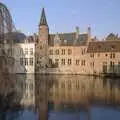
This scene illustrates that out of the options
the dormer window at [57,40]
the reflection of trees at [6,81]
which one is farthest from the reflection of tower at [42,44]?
the reflection of trees at [6,81]

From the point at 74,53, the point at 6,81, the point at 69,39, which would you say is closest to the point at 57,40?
the point at 69,39

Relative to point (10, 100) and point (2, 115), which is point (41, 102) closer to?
point (10, 100)

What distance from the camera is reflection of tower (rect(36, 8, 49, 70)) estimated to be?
63.5m

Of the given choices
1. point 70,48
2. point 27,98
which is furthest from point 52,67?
point 27,98

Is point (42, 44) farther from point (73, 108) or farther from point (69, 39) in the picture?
point (73, 108)

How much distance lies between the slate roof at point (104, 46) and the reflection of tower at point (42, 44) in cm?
972

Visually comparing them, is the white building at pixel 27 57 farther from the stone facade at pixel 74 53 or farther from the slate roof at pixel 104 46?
the slate roof at pixel 104 46

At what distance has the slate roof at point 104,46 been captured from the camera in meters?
61.1

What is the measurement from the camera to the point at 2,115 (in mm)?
18188

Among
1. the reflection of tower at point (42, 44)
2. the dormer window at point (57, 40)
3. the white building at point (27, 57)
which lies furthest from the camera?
the dormer window at point (57, 40)

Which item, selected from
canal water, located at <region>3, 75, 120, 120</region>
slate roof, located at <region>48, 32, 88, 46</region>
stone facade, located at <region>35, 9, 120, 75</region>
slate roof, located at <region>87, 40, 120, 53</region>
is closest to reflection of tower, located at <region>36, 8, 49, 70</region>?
stone facade, located at <region>35, 9, 120, 75</region>

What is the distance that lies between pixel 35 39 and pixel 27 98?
1687 inches

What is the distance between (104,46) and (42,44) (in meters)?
13.7

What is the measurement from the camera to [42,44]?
216ft
